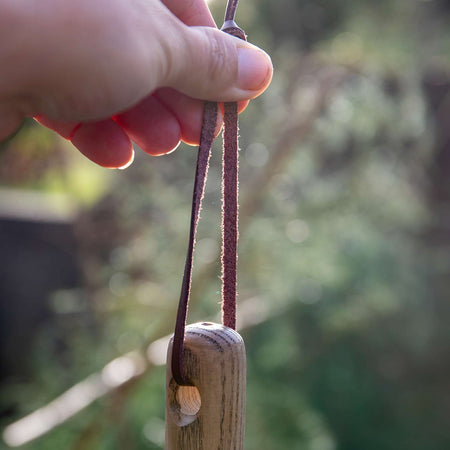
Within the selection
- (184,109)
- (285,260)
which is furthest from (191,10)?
(285,260)

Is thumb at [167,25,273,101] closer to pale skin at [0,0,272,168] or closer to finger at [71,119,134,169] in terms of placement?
pale skin at [0,0,272,168]

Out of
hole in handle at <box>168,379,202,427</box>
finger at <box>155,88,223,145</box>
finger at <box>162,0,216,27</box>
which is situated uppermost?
finger at <box>162,0,216,27</box>

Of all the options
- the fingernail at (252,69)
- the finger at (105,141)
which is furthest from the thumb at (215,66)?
the finger at (105,141)

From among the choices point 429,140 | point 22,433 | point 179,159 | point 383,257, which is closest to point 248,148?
point 179,159

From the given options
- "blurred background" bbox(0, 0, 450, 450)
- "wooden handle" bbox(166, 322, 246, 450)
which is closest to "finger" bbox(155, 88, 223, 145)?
"wooden handle" bbox(166, 322, 246, 450)

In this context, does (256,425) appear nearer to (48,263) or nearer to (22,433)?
(22,433)
